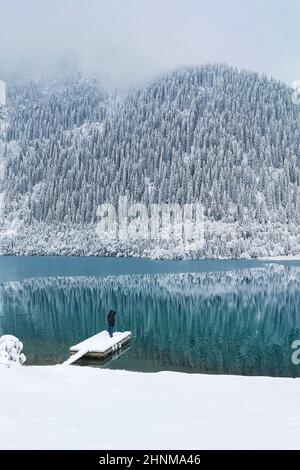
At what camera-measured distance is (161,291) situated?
8506 centimetres

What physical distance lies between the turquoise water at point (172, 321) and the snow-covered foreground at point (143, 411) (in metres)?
15.6

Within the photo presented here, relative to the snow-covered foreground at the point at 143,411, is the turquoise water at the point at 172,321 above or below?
below

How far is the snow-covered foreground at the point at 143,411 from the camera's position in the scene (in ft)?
33.3

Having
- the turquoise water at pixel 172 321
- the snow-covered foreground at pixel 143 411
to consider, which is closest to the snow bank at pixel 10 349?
the snow-covered foreground at pixel 143 411

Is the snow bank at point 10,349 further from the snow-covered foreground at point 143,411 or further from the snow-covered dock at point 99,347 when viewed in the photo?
the snow-covered dock at point 99,347

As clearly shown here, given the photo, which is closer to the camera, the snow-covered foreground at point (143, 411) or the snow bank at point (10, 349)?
the snow-covered foreground at point (143, 411)

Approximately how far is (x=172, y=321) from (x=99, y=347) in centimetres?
1907

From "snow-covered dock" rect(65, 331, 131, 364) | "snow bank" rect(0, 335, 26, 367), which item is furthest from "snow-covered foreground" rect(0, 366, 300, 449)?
"snow-covered dock" rect(65, 331, 131, 364)

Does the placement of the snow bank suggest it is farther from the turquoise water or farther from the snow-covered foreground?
the turquoise water

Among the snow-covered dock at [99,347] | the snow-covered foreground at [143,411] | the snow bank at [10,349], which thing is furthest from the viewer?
the snow-covered dock at [99,347]

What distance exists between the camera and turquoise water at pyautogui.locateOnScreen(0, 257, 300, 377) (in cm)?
3575

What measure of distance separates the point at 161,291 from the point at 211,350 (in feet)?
150

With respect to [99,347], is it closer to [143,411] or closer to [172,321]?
[172,321]

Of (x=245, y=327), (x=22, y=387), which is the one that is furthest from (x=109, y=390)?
(x=245, y=327)
